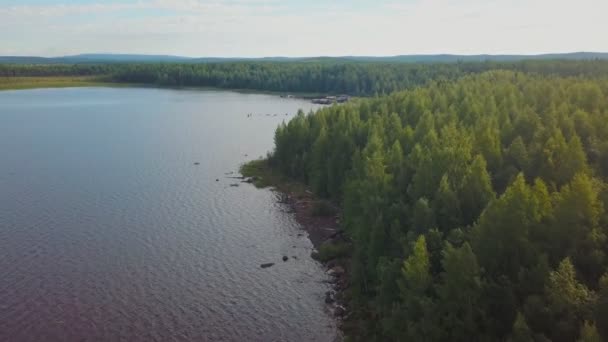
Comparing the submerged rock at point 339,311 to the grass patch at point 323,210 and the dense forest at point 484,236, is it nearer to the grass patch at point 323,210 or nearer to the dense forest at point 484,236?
the dense forest at point 484,236

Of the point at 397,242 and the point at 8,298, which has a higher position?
the point at 397,242

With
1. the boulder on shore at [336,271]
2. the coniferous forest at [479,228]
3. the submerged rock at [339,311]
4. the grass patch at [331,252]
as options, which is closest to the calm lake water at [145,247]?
the submerged rock at [339,311]

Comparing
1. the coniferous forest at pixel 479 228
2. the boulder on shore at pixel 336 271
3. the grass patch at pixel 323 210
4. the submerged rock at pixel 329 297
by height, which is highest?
the coniferous forest at pixel 479 228

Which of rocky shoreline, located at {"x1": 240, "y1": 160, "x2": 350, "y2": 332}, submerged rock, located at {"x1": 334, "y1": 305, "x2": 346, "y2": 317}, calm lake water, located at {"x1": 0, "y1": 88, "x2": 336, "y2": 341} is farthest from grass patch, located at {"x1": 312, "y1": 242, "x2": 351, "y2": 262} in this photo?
submerged rock, located at {"x1": 334, "y1": 305, "x2": 346, "y2": 317}

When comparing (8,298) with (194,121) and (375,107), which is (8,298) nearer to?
(375,107)

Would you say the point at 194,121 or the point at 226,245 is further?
the point at 194,121

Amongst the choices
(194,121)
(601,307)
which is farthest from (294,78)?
(601,307)

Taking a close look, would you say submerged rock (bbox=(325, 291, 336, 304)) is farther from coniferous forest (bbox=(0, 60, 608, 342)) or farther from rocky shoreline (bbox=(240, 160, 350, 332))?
coniferous forest (bbox=(0, 60, 608, 342))
